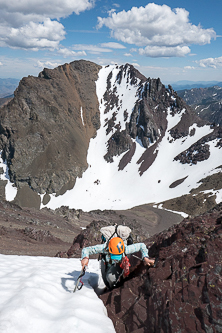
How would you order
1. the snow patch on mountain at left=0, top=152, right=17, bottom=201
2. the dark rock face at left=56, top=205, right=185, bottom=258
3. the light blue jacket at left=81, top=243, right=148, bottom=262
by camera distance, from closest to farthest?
the light blue jacket at left=81, top=243, right=148, bottom=262 → the dark rock face at left=56, top=205, right=185, bottom=258 → the snow patch on mountain at left=0, top=152, right=17, bottom=201

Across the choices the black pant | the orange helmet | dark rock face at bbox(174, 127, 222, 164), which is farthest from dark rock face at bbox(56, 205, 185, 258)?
dark rock face at bbox(174, 127, 222, 164)

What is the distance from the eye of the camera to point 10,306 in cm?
460

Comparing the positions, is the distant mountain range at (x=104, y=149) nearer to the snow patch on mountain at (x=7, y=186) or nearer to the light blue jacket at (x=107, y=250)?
the snow patch on mountain at (x=7, y=186)

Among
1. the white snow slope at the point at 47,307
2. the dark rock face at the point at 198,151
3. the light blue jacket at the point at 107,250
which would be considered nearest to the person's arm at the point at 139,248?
the light blue jacket at the point at 107,250

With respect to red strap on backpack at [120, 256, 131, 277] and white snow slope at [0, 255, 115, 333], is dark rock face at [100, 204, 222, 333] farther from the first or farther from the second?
white snow slope at [0, 255, 115, 333]

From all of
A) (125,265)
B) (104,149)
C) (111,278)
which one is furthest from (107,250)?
(104,149)

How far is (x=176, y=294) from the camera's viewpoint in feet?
16.0

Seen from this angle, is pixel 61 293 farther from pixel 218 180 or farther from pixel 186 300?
pixel 218 180

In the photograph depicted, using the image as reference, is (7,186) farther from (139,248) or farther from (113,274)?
(139,248)

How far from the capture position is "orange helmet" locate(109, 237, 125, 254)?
6062 millimetres

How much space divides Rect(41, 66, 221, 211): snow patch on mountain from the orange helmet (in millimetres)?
89456

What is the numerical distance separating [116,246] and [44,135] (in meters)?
118

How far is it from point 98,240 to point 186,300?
16450mm

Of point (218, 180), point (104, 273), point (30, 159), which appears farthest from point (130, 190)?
point (104, 273)
